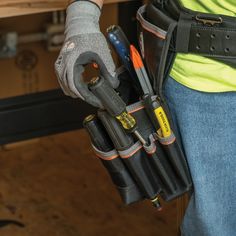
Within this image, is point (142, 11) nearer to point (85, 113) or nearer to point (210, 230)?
point (210, 230)

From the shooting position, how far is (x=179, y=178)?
1.19 meters

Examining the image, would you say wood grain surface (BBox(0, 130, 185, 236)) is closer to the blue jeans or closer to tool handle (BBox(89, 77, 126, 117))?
the blue jeans

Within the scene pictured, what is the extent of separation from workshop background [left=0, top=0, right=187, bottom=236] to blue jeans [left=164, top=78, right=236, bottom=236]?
758 mm

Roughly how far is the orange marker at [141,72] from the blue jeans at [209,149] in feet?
0.12

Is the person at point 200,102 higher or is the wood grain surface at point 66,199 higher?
the person at point 200,102

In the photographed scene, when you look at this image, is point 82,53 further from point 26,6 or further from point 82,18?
point 26,6

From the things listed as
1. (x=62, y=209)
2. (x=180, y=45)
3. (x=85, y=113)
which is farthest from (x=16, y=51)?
(x=180, y=45)

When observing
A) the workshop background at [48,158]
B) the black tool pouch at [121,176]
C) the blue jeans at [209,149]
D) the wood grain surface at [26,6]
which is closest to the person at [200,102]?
the blue jeans at [209,149]

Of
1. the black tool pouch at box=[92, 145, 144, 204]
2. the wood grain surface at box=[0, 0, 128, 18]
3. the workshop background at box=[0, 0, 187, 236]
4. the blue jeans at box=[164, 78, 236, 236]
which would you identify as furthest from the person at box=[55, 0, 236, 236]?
the workshop background at box=[0, 0, 187, 236]

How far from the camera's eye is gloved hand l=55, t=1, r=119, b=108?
1.05 m

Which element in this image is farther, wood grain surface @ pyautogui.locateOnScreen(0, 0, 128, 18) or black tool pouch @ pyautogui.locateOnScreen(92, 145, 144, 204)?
wood grain surface @ pyautogui.locateOnScreen(0, 0, 128, 18)

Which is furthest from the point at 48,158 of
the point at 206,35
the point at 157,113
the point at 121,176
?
the point at 206,35

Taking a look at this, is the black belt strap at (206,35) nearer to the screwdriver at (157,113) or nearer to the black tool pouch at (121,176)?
the screwdriver at (157,113)

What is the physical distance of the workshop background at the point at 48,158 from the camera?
77.7 inches
